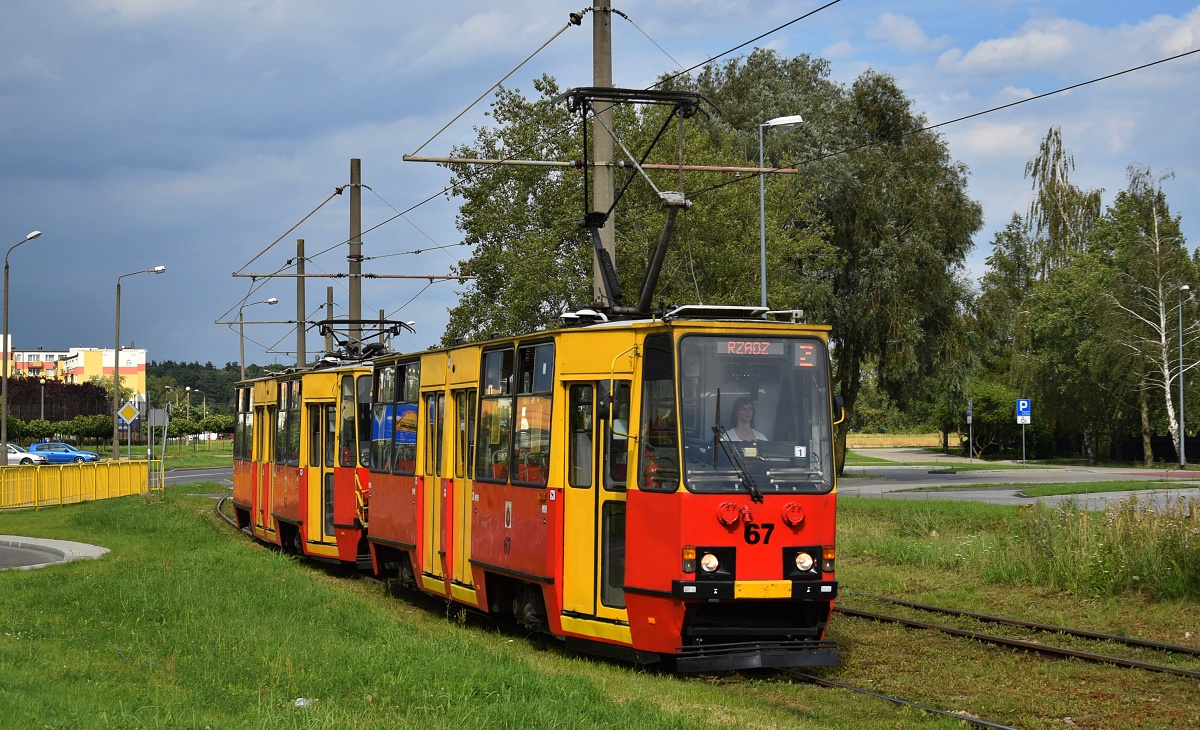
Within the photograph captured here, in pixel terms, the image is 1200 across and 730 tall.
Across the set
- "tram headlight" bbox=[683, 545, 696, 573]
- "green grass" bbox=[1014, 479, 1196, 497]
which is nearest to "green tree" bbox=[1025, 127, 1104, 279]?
"green grass" bbox=[1014, 479, 1196, 497]

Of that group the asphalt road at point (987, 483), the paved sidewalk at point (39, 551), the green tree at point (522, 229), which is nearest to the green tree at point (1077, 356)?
the asphalt road at point (987, 483)

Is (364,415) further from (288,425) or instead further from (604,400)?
(604,400)

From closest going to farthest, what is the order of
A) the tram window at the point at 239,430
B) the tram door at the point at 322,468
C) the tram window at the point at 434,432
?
the tram window at the point at 434,432
the tram door at the point at 322,468
the tram window at the point at 239,430

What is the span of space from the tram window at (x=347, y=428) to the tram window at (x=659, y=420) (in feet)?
31.0

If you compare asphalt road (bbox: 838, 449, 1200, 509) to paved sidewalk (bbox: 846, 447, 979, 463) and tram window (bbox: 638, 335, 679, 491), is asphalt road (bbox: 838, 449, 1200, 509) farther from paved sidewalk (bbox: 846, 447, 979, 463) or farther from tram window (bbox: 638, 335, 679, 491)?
paved sidewalk (bbox: 846, 447, 979, 463)

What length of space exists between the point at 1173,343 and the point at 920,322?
21.6 meters

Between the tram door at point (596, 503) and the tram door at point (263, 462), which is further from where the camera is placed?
the tram door at point (263, 462)

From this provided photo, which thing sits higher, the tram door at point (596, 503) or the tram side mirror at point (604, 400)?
the tram side mirror at point (604, 400)

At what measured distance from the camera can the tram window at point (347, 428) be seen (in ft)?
64.9

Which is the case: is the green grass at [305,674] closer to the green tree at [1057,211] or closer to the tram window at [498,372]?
the tram window at [498,372]

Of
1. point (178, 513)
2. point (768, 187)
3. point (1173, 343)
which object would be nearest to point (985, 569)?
point (768, 187)

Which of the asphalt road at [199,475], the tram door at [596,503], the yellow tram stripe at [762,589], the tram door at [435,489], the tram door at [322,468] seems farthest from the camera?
the asphalt road at [199,475]

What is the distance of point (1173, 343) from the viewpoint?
5912 centimetres

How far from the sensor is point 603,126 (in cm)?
1673
